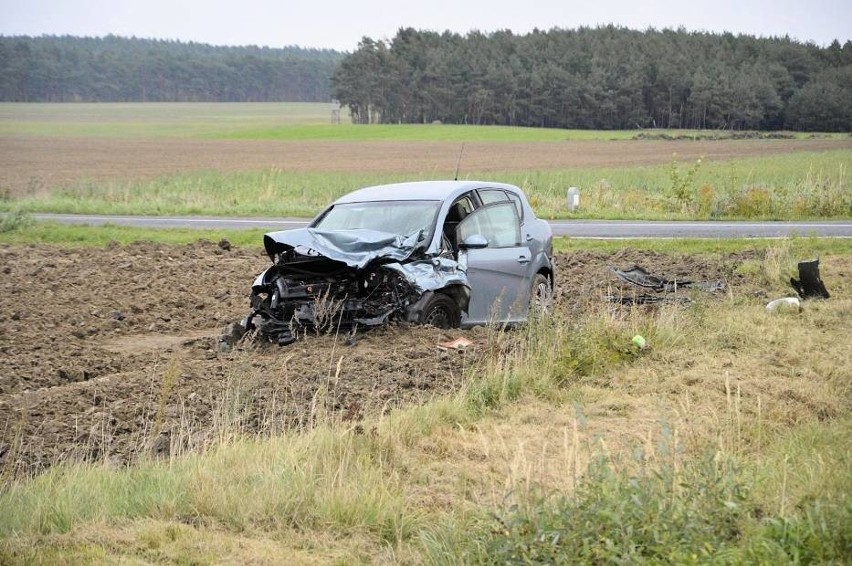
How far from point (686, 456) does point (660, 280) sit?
8618 millimetres

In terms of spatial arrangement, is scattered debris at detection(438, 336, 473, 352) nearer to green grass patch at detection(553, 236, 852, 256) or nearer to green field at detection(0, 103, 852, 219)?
green grass patch at detection(553, 236, 852, 256)

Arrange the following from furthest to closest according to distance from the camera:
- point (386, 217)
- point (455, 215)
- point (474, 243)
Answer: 1. point (455, 215)
2. point (386, 217)
3. point (474, 243)

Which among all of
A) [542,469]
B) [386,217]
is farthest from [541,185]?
[542,469]

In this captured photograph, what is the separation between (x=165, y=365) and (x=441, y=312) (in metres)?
2.75

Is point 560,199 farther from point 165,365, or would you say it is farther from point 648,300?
point 165,365

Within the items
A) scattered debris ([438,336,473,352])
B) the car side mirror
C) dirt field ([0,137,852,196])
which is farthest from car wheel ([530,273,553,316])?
dirt field ([0,137,852,196])

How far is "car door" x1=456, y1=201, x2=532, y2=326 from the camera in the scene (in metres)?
12.0

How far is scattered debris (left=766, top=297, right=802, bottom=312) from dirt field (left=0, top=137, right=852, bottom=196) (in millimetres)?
35988

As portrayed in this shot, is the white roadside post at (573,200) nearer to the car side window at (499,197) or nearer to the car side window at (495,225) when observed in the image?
the car side window at (499,197)

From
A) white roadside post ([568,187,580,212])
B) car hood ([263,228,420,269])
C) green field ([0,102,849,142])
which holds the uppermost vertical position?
green field ([0,102,849,142])

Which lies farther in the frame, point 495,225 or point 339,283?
point 495,225

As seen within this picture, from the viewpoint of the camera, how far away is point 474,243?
11.9m

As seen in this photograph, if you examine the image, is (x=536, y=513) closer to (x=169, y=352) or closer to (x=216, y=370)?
(x=216, y=370)

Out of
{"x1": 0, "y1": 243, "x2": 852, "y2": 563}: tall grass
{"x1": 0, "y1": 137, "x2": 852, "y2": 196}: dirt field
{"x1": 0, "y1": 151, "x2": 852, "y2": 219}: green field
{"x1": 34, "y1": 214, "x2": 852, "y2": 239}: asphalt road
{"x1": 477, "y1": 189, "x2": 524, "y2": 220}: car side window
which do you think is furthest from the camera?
{"x1": 0, "y1": 137, "x2": 852, "y2": 196}: dirt field
